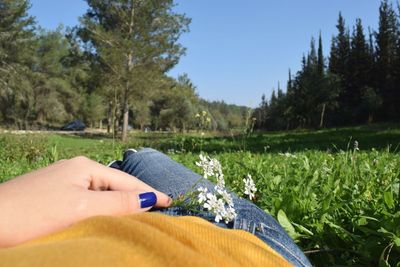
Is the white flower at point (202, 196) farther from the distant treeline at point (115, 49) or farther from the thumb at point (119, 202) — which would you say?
the distant treeline at point (115, 49)

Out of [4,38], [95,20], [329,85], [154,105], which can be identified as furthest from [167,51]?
[154,105]

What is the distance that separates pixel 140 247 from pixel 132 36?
31.8m

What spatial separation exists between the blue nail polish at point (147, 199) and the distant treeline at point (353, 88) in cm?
3997

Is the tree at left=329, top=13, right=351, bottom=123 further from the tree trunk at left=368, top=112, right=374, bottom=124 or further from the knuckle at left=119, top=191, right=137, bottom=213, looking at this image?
the knuckle at left=119, top=191, right=137, bottom=213

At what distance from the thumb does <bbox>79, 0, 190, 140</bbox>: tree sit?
98.5ft

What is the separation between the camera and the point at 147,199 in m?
1.08

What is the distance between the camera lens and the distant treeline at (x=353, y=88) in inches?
1687

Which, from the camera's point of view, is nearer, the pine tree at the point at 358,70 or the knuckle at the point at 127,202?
the knuckle at the point at 127,202

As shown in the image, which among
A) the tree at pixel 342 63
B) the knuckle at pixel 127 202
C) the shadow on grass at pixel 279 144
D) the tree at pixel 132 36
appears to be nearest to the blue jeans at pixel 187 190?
the knuckle at pixel 127 202

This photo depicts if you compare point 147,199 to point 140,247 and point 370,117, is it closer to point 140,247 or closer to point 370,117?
point 140,247

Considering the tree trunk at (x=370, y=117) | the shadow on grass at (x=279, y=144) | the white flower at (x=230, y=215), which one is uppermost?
the tree trunk at (x=370, y=117)

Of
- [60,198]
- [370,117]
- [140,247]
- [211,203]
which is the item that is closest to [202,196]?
[211,203]

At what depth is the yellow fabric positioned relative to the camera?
0.63 meters

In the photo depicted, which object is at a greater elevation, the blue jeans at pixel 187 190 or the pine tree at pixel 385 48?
the pine tree at pixel 385 48
